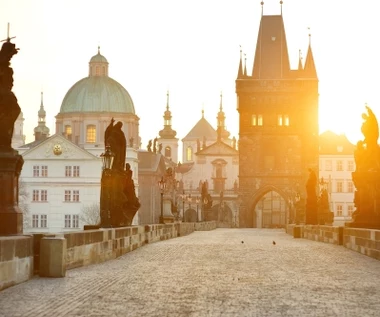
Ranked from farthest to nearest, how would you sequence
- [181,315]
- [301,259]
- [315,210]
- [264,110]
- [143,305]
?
[264,110]
[315,210]
[301,259]
[143,305]
[181,315]

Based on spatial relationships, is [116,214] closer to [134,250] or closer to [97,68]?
[134,250]

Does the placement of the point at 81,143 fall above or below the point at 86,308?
above

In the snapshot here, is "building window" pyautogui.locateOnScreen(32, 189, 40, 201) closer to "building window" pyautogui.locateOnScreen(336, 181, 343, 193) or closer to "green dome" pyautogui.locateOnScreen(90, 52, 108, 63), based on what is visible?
"green dome" pyautogui.locateOnScreen(90, 52, 108, 63)

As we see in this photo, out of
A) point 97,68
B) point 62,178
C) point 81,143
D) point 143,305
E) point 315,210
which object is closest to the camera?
point 143,305

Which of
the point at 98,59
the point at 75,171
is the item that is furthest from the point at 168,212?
the point at 98,59

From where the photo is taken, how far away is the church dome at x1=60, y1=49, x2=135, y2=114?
410ft

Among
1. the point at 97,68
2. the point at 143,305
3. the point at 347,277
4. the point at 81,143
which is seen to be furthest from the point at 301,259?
the point at 97,68

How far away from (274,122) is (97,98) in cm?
2693

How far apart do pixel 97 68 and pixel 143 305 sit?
121 m

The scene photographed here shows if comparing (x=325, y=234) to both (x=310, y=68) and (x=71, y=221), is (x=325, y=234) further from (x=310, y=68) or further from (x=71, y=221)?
(x=310, y=68)

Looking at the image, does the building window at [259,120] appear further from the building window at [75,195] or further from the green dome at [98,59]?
the green dome at [98,59]

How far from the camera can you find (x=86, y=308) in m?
10.7

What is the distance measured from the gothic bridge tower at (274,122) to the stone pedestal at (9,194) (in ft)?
306

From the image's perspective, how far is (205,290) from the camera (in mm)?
12664
